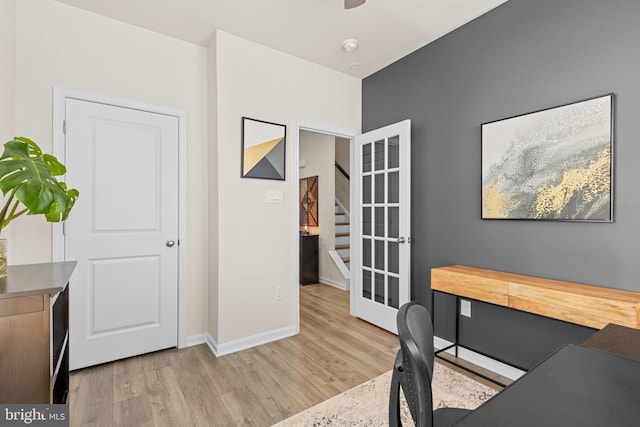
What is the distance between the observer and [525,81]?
221 cm

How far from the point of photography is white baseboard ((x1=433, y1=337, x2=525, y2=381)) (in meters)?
2.24

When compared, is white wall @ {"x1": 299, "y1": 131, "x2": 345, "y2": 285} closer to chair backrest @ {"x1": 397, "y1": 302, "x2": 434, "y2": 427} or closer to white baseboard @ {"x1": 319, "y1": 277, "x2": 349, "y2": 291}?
white baseboard @ {"x1": 319, "y1": 277, "x2": 349, "y2": 291}

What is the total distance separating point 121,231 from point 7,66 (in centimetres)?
127

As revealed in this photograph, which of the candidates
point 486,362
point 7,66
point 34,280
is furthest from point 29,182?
point 486,362

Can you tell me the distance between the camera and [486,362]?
2404 mm

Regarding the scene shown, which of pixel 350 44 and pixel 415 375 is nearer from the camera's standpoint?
pixel 415 375

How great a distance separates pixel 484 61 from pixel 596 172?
3.83 ft

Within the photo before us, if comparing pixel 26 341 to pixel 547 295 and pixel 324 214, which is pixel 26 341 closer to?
pixel 547 295

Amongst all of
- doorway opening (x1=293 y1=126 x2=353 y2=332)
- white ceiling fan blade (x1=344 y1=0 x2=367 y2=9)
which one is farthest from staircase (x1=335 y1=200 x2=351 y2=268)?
white ceiling fan blade (x1=344 y1=0 x2=367 y2=9)

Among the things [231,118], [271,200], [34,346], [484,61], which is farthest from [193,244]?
[484,61]

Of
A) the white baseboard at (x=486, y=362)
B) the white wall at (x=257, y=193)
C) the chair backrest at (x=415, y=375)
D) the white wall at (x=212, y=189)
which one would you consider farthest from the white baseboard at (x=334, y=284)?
the chair backrest at (x=415, y=375)

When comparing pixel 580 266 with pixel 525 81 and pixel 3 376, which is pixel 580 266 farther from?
pixel 3 376

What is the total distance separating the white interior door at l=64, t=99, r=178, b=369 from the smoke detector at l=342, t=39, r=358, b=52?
1674 millimetres

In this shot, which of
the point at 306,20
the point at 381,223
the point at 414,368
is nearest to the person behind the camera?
the point at 414,368
